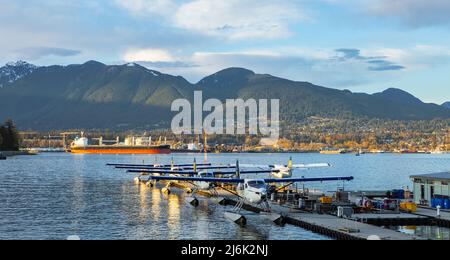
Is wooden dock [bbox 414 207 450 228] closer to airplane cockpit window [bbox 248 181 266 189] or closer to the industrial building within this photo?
the industrial building

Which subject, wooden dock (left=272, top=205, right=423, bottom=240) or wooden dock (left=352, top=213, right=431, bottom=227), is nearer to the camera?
wooden dock (left=272, top=205, right=423, bottom=240)

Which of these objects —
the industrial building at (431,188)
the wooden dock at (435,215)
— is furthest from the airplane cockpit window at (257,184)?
the industrial building at (431,188)

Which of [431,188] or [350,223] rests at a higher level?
[431,188]

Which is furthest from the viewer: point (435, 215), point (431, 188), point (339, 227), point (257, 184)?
point (431, 188)

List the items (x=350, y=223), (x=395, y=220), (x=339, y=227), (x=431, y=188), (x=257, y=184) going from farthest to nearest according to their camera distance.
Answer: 1. (x=431, y=188)
2. (x=257, y=184)
3. (x=395, y=220)
4. (x=350, y=223)
5. (x=339, y=227)

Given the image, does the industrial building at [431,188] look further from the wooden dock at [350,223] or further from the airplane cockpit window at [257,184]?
the airplane cockpit window at [257,184]

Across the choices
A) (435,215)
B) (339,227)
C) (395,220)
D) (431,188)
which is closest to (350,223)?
(339,227)

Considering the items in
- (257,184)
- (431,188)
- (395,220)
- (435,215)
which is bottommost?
(395,220)

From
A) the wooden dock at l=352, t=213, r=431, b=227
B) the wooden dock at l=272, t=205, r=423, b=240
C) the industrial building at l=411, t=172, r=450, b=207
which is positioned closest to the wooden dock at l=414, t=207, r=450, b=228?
the wooden dock at l=352, t=213, r=431, b=227

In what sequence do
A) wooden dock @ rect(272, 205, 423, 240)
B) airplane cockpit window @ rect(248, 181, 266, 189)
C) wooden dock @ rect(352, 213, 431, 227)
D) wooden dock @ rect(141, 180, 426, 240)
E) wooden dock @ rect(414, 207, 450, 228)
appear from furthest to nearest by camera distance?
1. airplane cockpit window @ rect(248, 181, 266, 189)
2. wooden dock @ rect(352, 213, 431, 227)
3. wooden dock @ rect(414, 207, 450, 228)
4. wooden dock @ rect(141, 180, 426, 240)
5. wooden dock @ rect(272, 205, 423, 240)

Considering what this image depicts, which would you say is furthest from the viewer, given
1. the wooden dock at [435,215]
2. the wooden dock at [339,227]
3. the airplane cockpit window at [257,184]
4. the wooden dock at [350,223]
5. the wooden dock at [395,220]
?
the airplane cockpit window at [257,184]

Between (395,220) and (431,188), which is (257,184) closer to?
(395,220)
